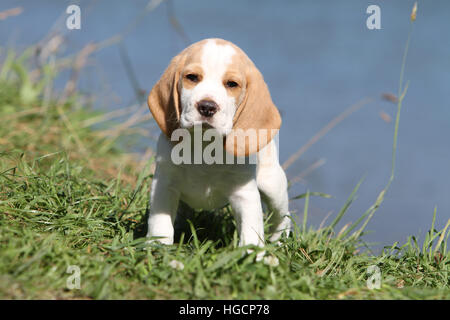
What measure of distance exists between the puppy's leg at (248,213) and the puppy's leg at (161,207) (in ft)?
1.63

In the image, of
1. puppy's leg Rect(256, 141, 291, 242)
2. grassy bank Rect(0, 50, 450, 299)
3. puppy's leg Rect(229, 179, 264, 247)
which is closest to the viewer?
grassy bank Rect(0, 50, 450, 299)

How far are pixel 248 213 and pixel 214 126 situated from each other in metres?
0.82

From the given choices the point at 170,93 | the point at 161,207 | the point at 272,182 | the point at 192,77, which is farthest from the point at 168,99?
the point at 272,182

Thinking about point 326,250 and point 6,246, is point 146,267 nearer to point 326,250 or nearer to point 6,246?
point 6,246

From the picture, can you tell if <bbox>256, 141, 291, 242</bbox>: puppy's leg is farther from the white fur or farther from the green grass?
the white fur

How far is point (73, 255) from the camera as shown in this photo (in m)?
3.48

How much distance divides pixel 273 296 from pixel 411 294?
974 mm

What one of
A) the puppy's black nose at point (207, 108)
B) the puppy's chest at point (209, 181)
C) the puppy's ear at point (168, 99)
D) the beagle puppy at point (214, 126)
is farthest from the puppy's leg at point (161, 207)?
the puppy's black nose at point (207, 108)

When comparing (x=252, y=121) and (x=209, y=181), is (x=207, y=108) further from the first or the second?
(x=209, y=181)

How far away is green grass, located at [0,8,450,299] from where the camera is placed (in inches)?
127

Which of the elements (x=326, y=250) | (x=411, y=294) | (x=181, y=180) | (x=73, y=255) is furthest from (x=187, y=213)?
(x=411, y=294)

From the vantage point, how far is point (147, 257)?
3602 millimetres

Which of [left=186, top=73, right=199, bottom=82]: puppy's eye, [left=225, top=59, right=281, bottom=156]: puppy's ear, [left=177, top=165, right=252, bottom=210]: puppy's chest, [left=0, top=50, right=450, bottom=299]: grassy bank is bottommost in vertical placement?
[left=0, top=50, right=450, bottom=299]: grassy bank

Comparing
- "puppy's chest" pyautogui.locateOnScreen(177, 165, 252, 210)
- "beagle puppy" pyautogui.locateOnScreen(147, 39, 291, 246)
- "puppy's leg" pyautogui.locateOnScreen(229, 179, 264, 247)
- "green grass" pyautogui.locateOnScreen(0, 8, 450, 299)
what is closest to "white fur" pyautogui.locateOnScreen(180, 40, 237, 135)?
"beagle puppy" pyautogui.locateOnScreen(147, 39, 291, 246)
